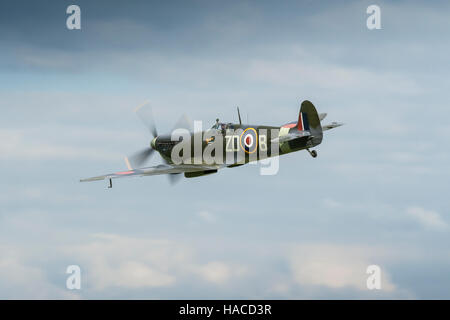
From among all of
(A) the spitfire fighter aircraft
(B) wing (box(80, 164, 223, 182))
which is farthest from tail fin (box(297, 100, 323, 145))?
(B) wing (box(80, 164, 223, 182))

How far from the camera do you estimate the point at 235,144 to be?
2995 centimetres

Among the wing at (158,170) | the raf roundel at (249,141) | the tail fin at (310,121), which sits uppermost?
the tail fin at (310,121)

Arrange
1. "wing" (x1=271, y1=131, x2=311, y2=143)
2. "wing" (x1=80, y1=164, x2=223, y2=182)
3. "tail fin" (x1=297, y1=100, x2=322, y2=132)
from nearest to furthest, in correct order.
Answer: "tail fin" (x1=297, y1=100, x2=322, y2=132) < "wing" (x1=271, y1=131, x2=311, y2=143) < "wing" (x1=80, y1=164, x2=223, y2=182)

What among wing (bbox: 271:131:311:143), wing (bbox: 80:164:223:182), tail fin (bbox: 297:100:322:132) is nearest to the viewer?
tail fin (bbox: 297:100:322:132)

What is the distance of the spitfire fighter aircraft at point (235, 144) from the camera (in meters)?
28.3

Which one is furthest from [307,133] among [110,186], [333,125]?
[110,186]

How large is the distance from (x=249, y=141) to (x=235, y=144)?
0.63 metres

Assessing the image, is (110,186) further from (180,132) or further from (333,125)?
(333,125)

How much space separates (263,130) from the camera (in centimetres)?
2981

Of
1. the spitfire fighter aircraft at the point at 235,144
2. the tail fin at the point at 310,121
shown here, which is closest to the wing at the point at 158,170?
the spitfire fighter aircraft at the point at 235,144

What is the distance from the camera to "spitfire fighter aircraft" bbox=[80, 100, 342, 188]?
28266mm

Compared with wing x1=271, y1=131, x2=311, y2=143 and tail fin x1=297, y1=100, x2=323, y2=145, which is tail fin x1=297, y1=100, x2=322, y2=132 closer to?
tail fin x1=297, y1=100, x2=323, y2=145

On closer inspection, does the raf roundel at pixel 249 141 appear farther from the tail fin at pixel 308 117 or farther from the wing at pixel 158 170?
→ the tail fin at pixel 308 117

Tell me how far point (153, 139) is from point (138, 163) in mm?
1522
